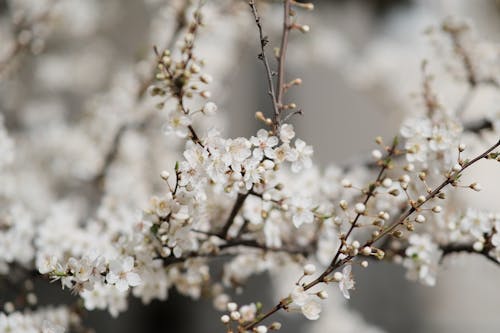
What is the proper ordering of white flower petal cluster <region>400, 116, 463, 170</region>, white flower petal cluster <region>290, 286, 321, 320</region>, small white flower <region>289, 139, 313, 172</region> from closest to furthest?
1. white flower petal cluster <region>290, 286, 321, 320</region>
2. small white flower <region>289, 139, 313, 172</region>
3. white flower petal cluster <region>400, 116, 463, 170</region>

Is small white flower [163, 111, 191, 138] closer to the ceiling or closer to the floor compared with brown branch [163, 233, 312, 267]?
closer to the ceiling

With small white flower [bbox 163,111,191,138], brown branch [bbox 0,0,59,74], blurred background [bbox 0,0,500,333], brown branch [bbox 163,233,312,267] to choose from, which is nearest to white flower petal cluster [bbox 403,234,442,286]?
blurred background [bbox 0,0,500,333]

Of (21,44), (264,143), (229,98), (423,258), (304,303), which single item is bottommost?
(304,303)

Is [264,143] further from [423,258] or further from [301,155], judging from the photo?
[423,258]

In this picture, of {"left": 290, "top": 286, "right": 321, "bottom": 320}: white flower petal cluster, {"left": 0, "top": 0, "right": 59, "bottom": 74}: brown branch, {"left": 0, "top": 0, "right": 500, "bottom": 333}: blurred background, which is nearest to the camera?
{"left": 290, "top": 286, "right": 321, "bottom": 320}: white flower petal cluster

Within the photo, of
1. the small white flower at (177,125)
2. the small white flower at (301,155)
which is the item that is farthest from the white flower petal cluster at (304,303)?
the small white flower at (177,125)

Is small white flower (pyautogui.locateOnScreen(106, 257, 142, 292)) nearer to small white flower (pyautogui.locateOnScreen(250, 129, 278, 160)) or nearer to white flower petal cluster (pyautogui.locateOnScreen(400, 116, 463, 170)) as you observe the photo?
small white flower (pyautogui.locateOnScreen(250, 129, 278, 160))

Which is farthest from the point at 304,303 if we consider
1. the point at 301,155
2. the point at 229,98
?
the point at 229,98

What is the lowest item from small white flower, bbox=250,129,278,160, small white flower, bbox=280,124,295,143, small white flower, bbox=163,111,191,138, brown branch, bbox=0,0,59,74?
small white flower, bbox=250,129,278,160

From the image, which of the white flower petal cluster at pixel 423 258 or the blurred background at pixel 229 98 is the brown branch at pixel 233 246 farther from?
the blurred background at pixel 229 98
